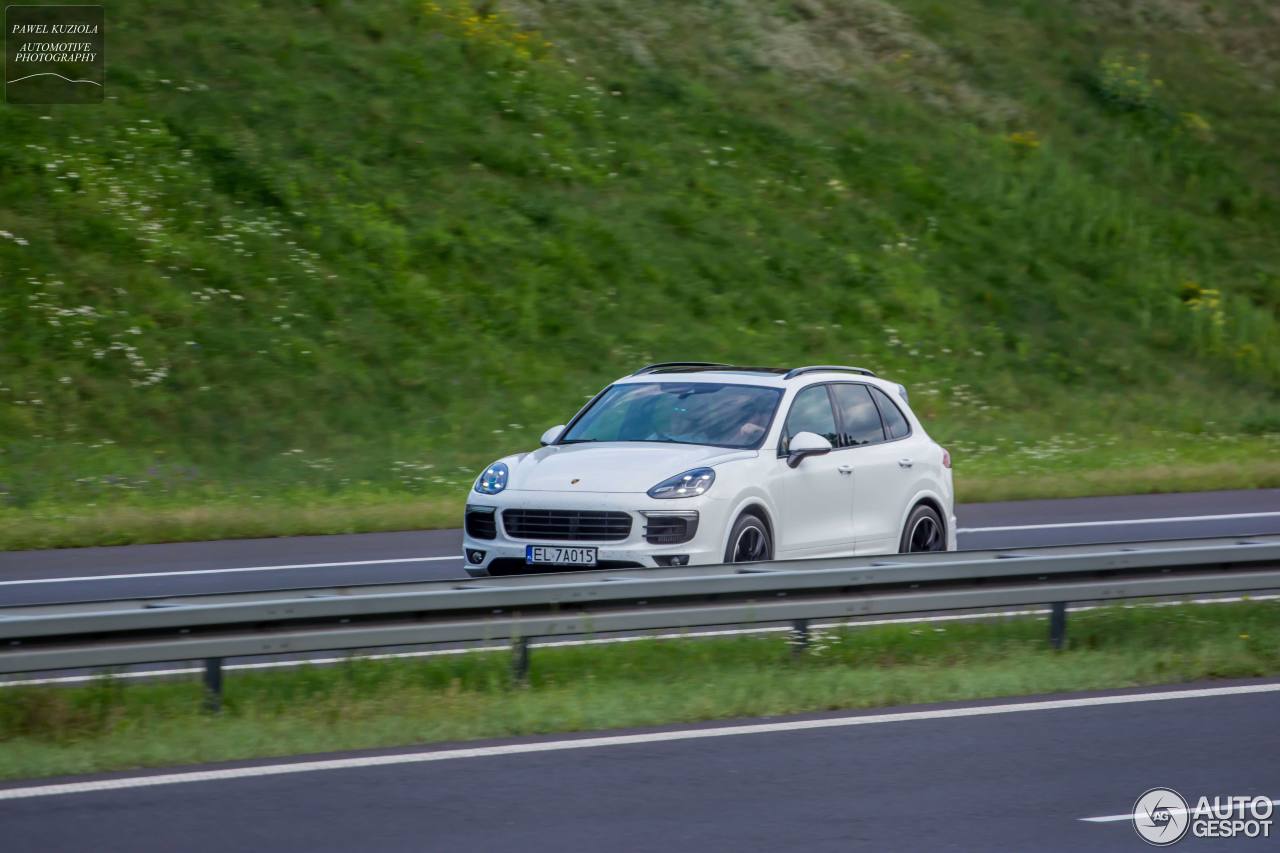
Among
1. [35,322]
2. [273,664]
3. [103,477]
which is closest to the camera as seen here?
[273,664]

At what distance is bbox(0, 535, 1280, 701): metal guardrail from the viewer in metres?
7.42

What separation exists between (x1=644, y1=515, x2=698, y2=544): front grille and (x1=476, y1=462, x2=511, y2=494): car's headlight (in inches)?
43.8

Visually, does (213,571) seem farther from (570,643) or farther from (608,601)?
(608,601)

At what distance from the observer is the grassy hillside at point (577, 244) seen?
20703 millimetres

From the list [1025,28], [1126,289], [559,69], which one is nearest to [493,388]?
[559,69]

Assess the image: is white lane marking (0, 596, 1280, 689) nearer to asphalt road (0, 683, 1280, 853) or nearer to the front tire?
the front tire

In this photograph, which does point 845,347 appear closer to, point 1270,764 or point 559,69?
point 559,69

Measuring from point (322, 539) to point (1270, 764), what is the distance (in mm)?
10588

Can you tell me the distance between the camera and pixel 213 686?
7.88 metres

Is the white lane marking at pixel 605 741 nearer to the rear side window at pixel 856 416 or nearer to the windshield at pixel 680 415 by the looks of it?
the windshield at pixel 680 415

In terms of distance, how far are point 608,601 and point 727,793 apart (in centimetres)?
→ 216

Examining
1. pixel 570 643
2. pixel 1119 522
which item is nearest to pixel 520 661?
pixel 570 643

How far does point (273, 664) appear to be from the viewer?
9.48m

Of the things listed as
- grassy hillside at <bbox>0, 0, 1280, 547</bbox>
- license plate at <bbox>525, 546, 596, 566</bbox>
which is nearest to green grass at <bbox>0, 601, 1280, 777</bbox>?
license plate at <bbox>525, 546, 596, 566</bbox>
